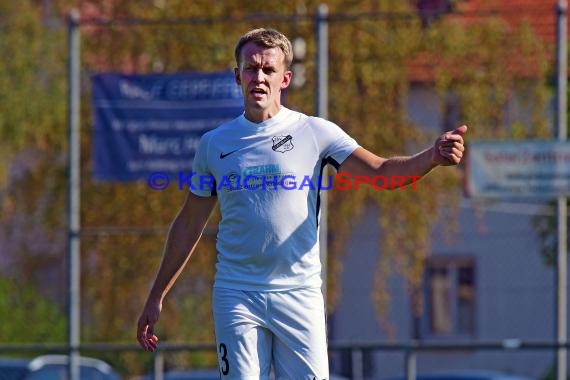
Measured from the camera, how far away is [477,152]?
11.9 meters

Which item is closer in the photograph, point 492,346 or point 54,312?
A: point 492,346

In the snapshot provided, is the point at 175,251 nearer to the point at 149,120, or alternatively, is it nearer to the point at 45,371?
the point at 149,120

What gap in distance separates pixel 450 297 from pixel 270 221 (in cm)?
1845

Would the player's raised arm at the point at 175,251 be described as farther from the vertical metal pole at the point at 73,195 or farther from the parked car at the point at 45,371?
the parked car at the point at 45,371

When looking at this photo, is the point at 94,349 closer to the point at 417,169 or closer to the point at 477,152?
the point at 477,152

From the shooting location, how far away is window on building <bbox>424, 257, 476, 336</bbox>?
24.1 meters

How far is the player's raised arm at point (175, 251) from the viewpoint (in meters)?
6.37

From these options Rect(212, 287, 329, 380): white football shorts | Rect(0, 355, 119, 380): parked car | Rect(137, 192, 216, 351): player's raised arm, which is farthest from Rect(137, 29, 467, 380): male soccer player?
Rect(0, 355, 119, 380): parked car

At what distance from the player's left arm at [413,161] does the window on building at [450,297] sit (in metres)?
17.9

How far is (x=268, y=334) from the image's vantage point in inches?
242

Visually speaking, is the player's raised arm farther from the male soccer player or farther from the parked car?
the parked car

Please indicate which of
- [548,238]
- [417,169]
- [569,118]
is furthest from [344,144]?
[548,238]

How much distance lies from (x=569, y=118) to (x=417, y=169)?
29.3 ft

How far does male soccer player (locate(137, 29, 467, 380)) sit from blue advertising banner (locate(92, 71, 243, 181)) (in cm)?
599
